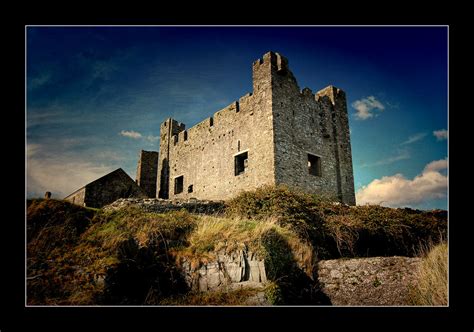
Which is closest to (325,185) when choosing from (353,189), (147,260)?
(353,189)

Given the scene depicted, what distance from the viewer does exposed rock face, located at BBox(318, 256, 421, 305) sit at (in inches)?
261

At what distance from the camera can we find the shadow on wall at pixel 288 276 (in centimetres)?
677

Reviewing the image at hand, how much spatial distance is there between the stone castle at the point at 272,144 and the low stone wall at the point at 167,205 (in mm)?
3296

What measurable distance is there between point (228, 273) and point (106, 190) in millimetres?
9536

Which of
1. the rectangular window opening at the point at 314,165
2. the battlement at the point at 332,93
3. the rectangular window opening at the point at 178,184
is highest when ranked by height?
the battlement at the point at 332,93

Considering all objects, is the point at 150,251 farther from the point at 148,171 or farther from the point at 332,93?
the point at 148,171

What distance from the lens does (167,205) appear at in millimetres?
10477

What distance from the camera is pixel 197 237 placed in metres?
7.50

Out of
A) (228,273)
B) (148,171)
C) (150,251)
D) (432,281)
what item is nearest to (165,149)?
(148,171)

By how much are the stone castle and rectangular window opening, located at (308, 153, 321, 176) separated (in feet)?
0.10

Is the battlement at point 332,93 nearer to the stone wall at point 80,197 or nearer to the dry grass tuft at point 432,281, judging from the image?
the stone wall at point 80,197

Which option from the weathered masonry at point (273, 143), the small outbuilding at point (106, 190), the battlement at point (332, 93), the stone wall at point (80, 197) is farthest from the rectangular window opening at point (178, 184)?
the battlement at point (332, 93)

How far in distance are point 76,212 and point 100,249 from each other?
141 cm
